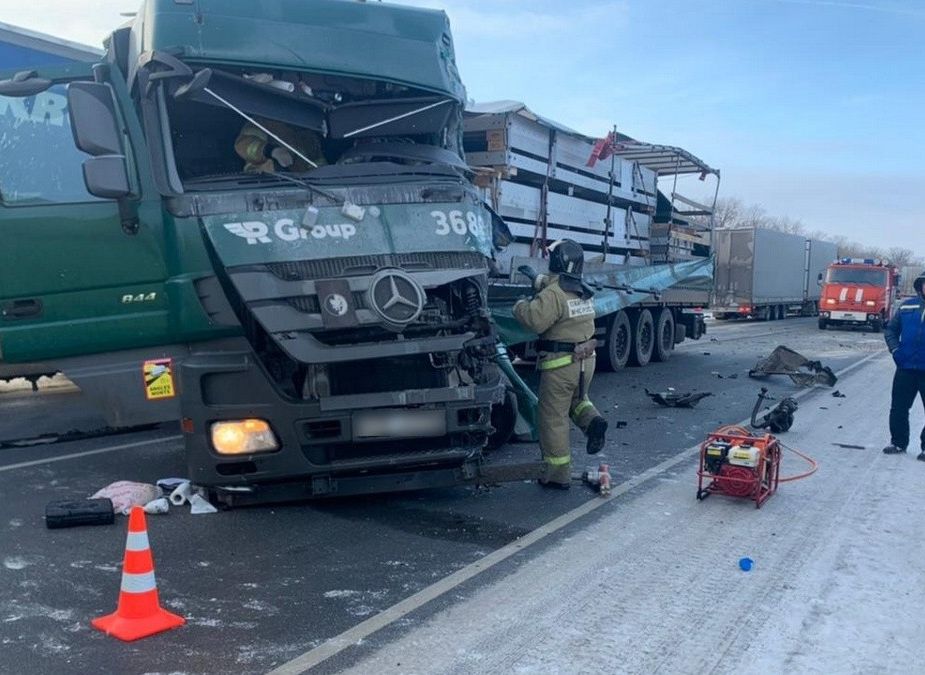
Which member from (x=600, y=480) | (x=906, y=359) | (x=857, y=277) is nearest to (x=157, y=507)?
(x=600, y=480)

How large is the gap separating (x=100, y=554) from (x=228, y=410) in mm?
1063

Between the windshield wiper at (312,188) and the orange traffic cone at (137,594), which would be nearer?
the orange traffic cone at (137,594)

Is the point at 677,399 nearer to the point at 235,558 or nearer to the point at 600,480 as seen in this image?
the point at 600,480

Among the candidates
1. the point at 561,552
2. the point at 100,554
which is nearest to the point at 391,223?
the point at 561,552

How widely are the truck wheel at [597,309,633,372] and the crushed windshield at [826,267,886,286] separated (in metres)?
16.3

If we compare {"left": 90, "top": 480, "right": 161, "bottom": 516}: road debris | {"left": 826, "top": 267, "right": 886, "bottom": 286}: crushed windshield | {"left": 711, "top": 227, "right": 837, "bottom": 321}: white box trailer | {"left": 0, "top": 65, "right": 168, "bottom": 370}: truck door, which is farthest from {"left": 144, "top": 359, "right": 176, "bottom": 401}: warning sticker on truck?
{"left": 826, "top": 267, "right": 886, "bottom": 286}: crushed windshield

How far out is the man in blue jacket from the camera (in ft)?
22.7

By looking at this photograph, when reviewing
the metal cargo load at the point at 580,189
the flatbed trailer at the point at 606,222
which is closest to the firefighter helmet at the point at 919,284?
the flatbed trailer at the point at 606,222

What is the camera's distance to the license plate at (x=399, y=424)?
4.65 meters

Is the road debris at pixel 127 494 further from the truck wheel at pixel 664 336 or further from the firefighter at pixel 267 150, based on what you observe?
the truck wheel at pixel 664 336

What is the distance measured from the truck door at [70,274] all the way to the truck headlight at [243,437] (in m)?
0.85

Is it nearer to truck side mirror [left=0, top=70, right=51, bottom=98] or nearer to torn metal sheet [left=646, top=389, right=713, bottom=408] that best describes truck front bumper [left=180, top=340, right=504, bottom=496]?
truck side mirror [left=0, top=70, right=51, bottom=98]

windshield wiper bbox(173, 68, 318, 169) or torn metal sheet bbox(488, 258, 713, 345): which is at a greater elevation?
windshield wiper bbox(173, 68, 318, 169)

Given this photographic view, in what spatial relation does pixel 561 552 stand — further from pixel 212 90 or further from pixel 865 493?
pixel 212 90
